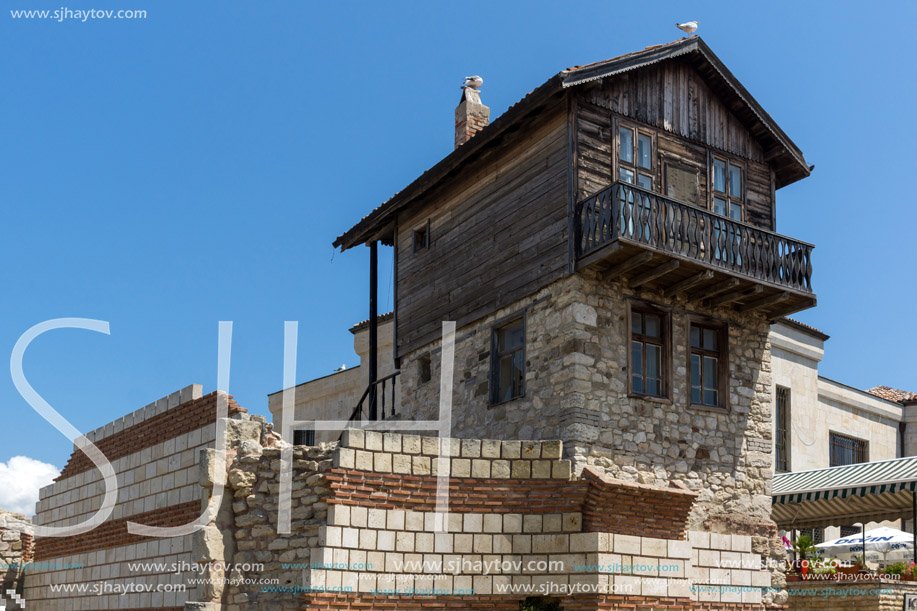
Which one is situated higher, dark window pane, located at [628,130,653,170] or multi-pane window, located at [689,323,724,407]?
dark window pane, located at [628,130,653,170]

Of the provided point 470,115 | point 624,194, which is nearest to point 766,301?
point 624,194

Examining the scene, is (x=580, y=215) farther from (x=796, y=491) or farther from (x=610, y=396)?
(x=796, y=491)

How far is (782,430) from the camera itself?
2720 centimetres

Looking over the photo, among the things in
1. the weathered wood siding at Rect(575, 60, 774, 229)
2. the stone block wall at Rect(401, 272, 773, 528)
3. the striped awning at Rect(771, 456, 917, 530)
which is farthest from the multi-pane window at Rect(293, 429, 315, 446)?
the weathered wood siding at Rect(575, 60, 774, 229)

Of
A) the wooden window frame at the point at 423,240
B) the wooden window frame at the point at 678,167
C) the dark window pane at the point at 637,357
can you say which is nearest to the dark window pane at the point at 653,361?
the dark window pane at the point at 637,357

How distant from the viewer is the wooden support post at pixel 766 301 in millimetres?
16156

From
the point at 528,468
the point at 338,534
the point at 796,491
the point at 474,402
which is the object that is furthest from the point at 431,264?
the point at 796,491

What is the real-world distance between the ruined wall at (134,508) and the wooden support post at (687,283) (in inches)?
259

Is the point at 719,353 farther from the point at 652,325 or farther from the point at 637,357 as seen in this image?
the point at 637,357

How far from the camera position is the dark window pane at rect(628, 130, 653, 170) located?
16.2 metres

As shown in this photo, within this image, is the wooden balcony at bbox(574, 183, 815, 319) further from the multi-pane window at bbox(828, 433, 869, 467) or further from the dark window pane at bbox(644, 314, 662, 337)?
the multi-pane window at bbox(828, 433, 869, 467)

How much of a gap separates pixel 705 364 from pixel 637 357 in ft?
4.80

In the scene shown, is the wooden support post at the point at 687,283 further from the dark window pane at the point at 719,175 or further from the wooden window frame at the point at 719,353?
the dark window pane at the point at 719,175

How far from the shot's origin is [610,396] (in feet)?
49.0
